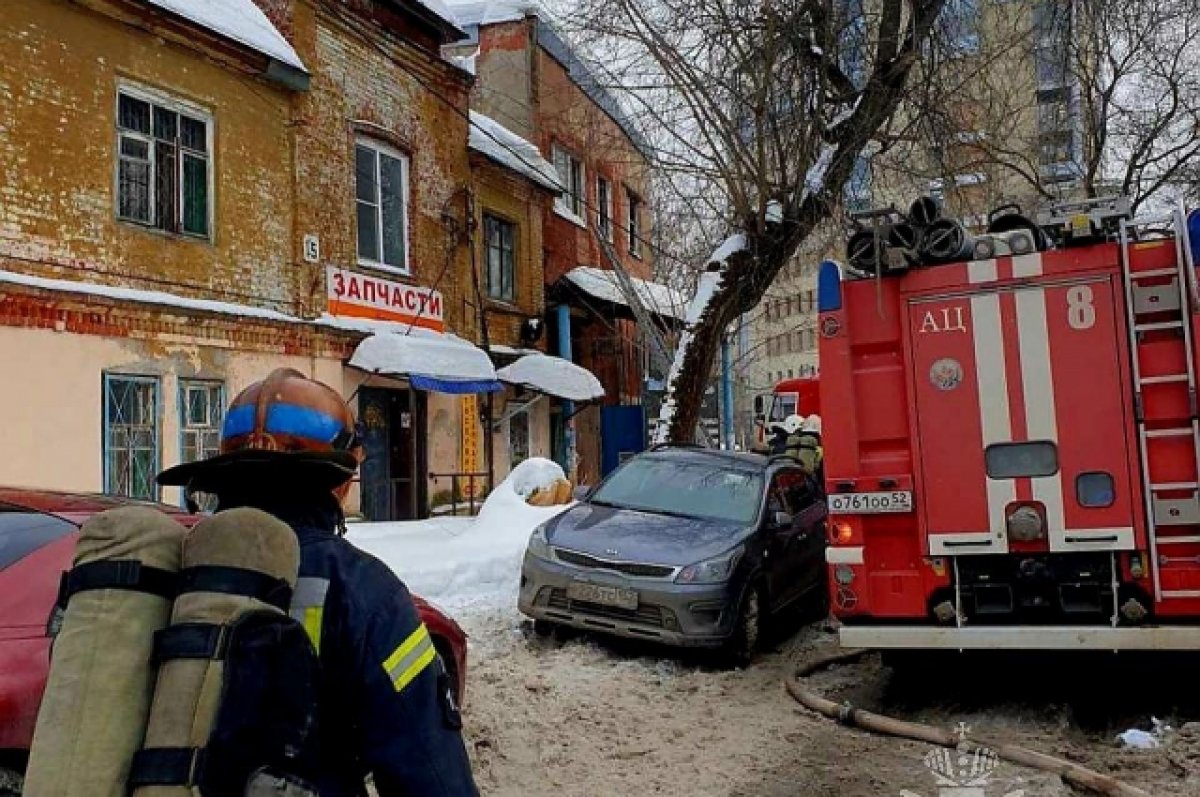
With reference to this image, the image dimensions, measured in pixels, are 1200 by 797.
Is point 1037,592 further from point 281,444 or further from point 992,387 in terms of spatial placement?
point 281,444

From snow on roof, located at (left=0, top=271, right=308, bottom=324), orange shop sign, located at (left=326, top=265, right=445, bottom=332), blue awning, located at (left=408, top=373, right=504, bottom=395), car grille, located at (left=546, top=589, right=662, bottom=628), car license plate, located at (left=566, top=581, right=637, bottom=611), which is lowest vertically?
→ car grille, located at (left=546, top=589, right=662, bottom=628)

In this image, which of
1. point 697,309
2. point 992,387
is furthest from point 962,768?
point 697,309

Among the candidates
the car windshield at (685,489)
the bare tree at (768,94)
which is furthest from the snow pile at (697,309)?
the car windshield at (685,489)

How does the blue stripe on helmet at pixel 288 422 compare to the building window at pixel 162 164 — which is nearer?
the blue stripe on helmet at pixel 288 422

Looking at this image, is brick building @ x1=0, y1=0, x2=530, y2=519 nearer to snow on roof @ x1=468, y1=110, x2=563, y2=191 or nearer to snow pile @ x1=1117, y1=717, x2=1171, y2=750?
snow on roof @ x1=468, y1=110, x2=563, y2=191

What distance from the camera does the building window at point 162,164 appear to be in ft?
38.4

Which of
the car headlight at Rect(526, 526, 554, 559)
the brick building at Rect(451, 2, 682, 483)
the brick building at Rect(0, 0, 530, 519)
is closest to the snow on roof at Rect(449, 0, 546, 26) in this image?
the brick building at Rect(451, 2, 682, 483)

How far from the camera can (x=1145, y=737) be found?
18.7 feet

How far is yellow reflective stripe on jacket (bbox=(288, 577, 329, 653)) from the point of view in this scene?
182 centimetres

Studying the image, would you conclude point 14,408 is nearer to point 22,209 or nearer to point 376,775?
point 22,209

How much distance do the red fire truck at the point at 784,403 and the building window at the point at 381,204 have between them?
19.3 ft

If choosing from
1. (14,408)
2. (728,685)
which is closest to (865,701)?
(728,685)

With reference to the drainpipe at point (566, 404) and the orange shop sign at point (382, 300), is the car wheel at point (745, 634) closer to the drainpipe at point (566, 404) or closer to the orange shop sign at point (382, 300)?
the orange shop sign at point (382, 300)

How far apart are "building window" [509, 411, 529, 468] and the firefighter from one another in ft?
57.2
